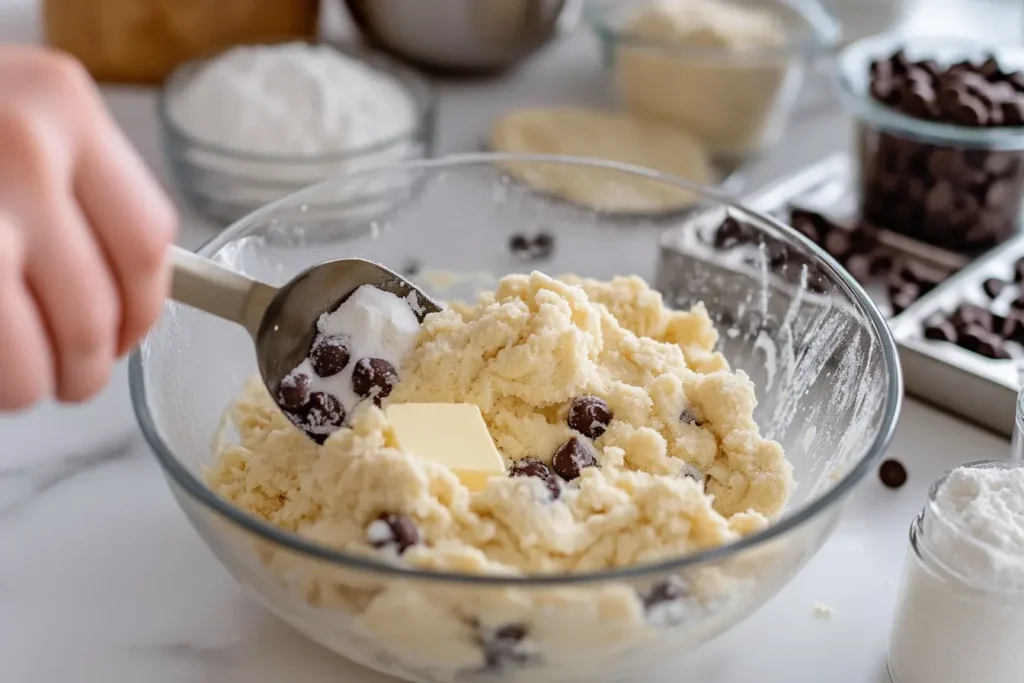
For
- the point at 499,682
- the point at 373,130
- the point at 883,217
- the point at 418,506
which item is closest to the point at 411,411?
the point at 418,506

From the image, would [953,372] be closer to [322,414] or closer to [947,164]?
[947,164]

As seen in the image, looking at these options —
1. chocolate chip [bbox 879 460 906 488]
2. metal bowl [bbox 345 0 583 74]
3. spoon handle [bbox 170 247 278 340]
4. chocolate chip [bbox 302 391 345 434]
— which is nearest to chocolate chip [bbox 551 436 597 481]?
chocolate chip [bbox 302 391 345 434]

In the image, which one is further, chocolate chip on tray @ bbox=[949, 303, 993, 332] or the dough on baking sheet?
the dough on baking sheet

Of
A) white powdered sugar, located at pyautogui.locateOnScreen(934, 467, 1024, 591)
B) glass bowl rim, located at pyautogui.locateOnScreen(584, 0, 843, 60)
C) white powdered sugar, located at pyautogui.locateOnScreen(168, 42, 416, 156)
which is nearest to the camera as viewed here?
white powdered sugar, located at pyautogui.locateOnScreen(934, 467, 1024, 591)

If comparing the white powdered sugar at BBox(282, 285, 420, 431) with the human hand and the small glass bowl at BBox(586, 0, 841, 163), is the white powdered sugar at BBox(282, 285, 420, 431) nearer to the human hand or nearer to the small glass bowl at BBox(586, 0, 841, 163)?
the human hand

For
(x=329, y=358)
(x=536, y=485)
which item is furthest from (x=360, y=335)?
(x=536, y=485)

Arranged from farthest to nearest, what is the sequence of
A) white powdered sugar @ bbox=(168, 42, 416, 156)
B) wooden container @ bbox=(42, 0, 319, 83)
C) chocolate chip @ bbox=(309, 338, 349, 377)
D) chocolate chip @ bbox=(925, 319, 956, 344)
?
wooden container @ bbox=(42, 0, 319, 83)
white powdered sugar @ bbox=(168, 42, 416, 156)
chocolate chip @ bbox=(925, 319, 956, 344)
chocolate chip @ bbox=(309, 338, 349, 377)

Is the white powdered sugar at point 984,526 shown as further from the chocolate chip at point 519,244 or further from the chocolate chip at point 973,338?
the chocolate chip at point 519,244

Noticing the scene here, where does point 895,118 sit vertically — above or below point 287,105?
above
